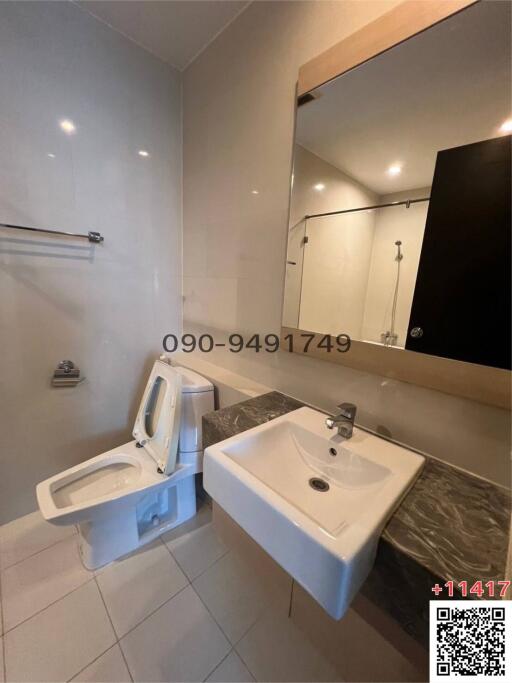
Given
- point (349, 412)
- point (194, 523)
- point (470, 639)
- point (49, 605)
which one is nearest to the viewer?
point (470, 639)

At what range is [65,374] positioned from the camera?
4.67ft

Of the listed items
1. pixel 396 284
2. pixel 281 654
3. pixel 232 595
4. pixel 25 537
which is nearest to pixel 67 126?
pixel 396 284

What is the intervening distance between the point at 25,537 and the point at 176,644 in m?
0.97

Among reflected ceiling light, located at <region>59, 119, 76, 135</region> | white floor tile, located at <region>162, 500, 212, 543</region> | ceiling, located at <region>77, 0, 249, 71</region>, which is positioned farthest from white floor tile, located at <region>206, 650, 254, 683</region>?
ceiling, located at <region>77, 0, 249, 71</region>

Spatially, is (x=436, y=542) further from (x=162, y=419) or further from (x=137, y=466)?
(x=137, y=466)

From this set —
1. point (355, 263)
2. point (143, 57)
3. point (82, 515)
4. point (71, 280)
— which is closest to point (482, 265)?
point (355, 263)

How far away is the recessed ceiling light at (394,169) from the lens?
0.83 metres

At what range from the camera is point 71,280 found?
1391 millimetres

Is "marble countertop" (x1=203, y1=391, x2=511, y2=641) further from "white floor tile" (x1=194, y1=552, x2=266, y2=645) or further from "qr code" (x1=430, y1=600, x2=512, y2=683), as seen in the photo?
"white floor tile" (x1=194, y1=552, x2=266, y2=645)

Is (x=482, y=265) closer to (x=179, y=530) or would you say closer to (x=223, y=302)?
(x=223, y=302)

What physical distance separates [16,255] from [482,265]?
1.80 metres

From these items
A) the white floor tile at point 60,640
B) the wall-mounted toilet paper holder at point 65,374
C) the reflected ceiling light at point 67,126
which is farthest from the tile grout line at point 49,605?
the reflected ceiling light at point 67,126

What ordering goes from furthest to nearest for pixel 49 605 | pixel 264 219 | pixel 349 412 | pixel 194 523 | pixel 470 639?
pixel 194 523
pixel 264 219
pixel 49 605
pixel 349 412
pixel 470 639

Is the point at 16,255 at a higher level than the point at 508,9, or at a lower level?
lower
